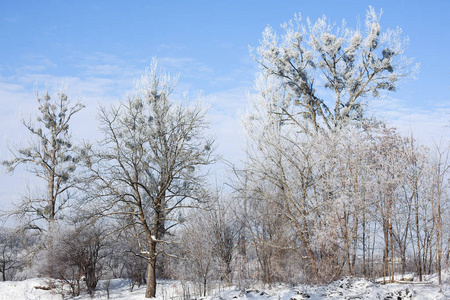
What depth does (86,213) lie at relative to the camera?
13461mm

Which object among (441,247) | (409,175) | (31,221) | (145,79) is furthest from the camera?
(31,221)

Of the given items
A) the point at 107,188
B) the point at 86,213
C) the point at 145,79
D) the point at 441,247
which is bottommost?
the point at 441,247

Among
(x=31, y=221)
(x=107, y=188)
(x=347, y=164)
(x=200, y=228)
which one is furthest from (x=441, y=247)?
(x=31, y=221)

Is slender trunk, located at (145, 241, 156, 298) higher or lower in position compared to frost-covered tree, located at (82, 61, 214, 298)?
lower

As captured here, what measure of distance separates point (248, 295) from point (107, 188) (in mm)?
7504

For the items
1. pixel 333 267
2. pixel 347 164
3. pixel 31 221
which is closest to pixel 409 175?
pixel 347 164

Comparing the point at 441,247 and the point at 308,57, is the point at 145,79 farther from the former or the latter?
the point at 441,247

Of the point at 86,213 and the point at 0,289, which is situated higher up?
the point at 86,213

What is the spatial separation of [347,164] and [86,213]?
904 centimetres

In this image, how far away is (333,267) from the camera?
10555mm

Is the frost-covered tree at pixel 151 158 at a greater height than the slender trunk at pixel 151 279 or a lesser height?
greater

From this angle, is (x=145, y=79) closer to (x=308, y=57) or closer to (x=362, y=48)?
(x=308, y=57)

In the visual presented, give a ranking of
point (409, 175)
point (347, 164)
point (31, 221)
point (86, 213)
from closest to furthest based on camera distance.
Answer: point (347, 164) < point (409, 175) < point (86, 213) < point (31, 221)

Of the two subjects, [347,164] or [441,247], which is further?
[347,164]
